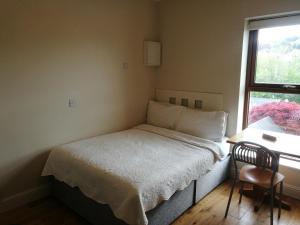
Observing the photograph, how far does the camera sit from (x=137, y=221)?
5.42ft

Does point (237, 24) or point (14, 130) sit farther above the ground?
point (237, 24)

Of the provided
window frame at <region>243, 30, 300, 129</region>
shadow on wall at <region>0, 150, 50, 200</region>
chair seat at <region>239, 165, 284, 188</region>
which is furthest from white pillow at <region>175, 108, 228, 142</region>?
shadow on wall at <region>0, 150, 50, 200</region>

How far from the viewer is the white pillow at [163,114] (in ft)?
10.7

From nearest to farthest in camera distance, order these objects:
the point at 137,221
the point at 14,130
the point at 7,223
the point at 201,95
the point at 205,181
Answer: the point at 137,221
the point at 7,223
the point at 14,130
the point at 205,181
the point at 201,95

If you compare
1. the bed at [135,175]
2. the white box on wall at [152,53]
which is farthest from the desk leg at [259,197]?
the white box on wall at [152,53]

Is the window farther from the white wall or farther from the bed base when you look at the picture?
the bed base

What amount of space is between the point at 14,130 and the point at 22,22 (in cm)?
105

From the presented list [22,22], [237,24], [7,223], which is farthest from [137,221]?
[237,24]

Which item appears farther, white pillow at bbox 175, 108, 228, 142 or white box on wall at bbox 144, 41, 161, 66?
white box on wall at bbox 144, 41, 161, 66

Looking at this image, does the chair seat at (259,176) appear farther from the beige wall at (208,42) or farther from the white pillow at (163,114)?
the white pillow at (163,114)

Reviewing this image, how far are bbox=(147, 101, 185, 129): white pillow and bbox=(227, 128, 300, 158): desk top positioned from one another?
0.98m

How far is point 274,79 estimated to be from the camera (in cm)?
277

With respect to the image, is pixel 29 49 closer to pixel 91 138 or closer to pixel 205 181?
pixel 91 138

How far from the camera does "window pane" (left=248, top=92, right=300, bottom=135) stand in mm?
2693
